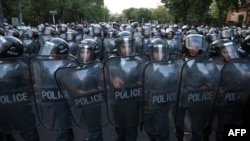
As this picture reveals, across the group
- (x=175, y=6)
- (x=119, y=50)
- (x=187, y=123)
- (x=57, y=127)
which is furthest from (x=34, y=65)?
(x=175, y=6)

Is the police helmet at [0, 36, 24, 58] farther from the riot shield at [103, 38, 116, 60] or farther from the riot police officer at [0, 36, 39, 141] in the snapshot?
the riot shield at [103, 38, 116, 60]

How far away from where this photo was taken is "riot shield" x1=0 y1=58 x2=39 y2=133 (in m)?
3.12

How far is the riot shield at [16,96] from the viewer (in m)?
3.12

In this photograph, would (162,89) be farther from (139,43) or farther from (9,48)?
(139,43)

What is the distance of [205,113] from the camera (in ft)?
10.2

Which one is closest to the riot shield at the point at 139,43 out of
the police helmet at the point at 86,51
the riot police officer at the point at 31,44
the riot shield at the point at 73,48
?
the riot shield at the point at 73,48

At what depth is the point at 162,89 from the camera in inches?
117

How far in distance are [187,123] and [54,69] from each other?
66.2 inches

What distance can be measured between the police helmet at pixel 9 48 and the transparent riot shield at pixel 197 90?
7.32 feet

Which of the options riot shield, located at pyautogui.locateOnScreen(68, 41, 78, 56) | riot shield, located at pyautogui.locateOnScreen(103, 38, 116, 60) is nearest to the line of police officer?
riot shield, located at pyautogui.locateOnScreen(68, 41, 78, 56)

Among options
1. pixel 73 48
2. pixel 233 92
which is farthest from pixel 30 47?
pixel 233 92

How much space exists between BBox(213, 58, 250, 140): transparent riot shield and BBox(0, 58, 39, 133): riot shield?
7.16 feet

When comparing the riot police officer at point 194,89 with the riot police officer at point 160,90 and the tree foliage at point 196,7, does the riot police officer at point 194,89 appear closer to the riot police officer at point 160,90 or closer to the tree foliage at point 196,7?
the riot police officer at point 160,90

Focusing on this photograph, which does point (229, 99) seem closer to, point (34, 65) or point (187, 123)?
point (187, 123)
